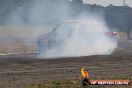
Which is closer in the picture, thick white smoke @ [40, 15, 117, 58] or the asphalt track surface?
the asphalt track surface

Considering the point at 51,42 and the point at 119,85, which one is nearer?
the point at 119,85

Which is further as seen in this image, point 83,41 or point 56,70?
point 83,41

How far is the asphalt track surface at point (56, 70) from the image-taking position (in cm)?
1327

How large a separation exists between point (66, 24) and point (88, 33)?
1.38 metres

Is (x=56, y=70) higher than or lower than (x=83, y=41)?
lower

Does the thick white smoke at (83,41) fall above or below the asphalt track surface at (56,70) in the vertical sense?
above

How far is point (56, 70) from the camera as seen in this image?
15.7 meters

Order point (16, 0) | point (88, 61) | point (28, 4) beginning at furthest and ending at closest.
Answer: point (16, 0), point (28, 4), point (88, 61)

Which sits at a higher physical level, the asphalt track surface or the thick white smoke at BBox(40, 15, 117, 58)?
the thick white smoke at BBox(40, 15, 117, 58)

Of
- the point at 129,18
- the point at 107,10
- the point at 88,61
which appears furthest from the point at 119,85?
the point at 107,10

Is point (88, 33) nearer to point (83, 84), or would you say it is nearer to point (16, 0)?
point (83, 84)

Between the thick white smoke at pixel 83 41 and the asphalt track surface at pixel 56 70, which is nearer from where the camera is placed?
the asphalt track surface at pixel 56 70

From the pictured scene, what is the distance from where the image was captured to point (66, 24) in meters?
24.8

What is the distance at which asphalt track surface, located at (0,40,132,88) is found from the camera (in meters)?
13.3
